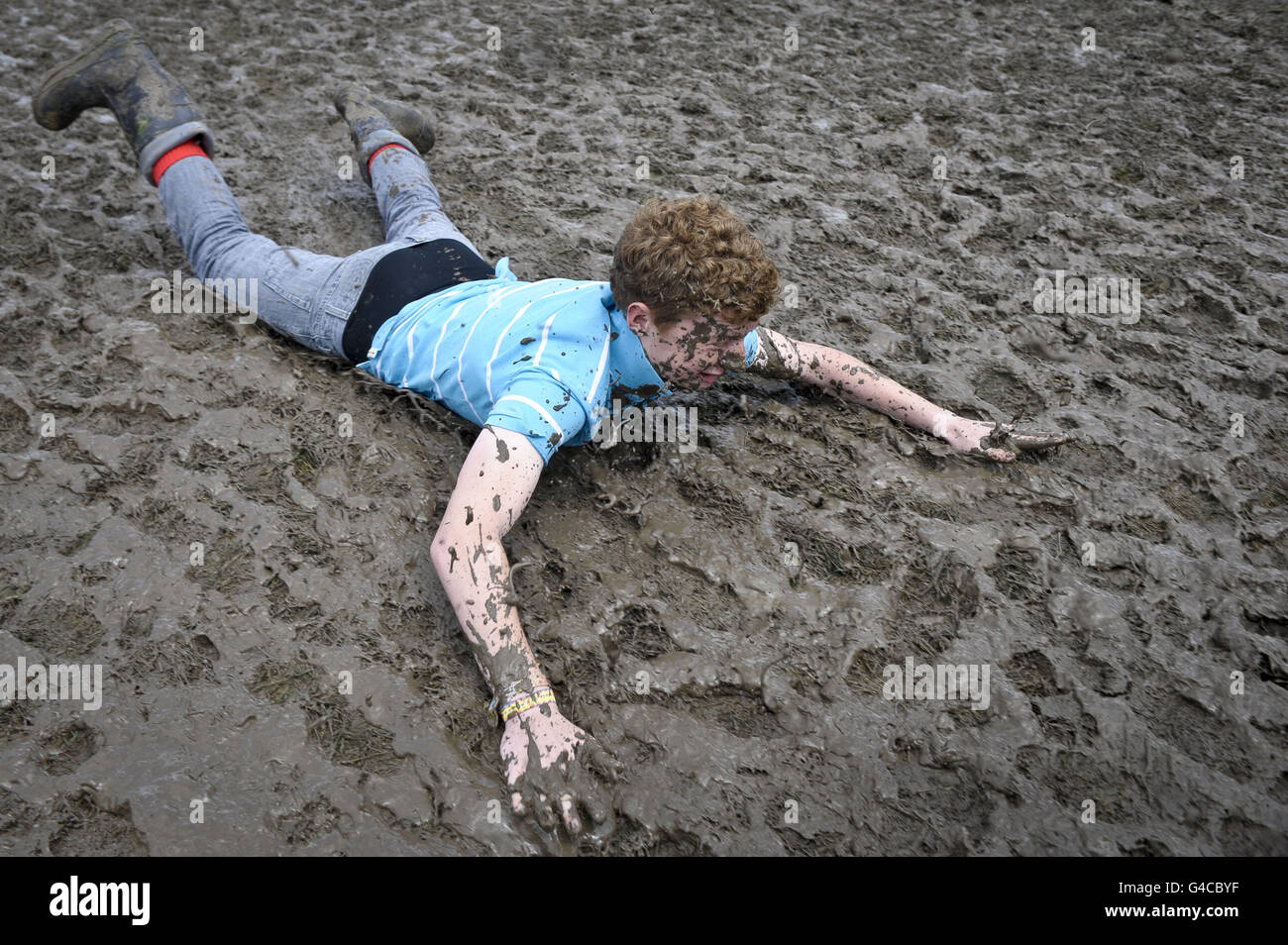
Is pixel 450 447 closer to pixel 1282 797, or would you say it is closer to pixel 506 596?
pixel 506 596

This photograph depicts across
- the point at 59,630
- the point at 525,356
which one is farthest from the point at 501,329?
the point at 59,630

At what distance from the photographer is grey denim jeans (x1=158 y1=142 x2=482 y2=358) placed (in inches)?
107

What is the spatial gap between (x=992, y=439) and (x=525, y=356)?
1353 millimetres

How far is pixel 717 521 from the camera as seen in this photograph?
241cm

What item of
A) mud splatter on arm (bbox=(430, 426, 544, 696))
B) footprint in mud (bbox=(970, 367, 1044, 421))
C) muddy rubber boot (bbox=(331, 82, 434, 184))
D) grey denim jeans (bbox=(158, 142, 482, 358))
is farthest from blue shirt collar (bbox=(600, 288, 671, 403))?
muddy rubber boot (bbox=(331, 82, 434, 184))

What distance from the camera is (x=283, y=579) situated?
2.17 m

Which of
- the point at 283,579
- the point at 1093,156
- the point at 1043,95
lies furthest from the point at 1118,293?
the point at 283,579

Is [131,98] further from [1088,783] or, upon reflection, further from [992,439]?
[1088,783]

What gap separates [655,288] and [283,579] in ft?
3.75

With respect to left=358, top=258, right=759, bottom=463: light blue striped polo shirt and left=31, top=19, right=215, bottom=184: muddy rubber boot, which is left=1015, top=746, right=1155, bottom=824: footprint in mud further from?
left=31, top=19, right=215, bottom=184: muddy rubber boot

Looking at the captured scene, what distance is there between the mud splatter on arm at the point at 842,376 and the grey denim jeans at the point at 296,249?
111 centimetres

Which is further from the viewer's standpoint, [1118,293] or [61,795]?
[1118,293]

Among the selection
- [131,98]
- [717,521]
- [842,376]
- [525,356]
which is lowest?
[717,521]
